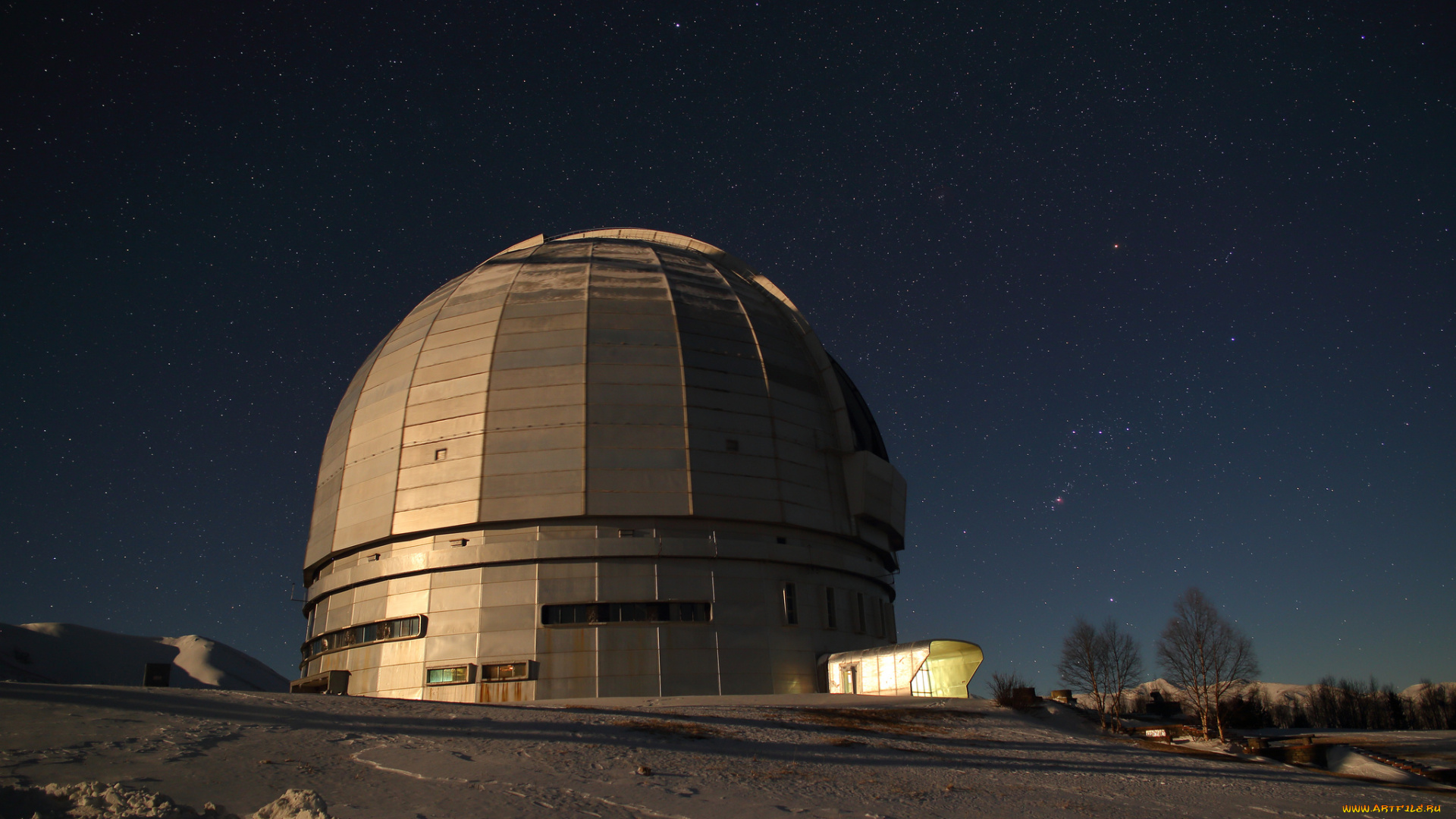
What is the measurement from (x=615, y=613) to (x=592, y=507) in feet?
11.4

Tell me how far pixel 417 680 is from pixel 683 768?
19920mm

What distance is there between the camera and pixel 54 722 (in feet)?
29.0

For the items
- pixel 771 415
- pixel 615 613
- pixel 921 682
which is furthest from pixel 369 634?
pixel 921 682

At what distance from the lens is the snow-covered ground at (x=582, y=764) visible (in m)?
7.80

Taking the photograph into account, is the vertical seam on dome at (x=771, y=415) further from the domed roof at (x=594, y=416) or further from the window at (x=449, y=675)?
the window at (x=449, y=675)

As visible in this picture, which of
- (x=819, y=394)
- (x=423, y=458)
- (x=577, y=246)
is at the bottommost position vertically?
(x=423, y=458)

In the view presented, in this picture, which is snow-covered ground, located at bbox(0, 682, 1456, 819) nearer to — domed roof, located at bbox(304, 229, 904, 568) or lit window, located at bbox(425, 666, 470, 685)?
lit window, located at bbox(425, 666, 470, 685)

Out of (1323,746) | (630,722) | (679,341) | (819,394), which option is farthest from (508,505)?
(1323,746)

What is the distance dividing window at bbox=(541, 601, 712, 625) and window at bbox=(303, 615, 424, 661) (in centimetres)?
455

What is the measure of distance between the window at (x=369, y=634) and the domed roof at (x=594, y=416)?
289cm

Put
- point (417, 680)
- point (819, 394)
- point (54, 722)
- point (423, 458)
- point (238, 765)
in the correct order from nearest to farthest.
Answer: point (238, 765) → point (54, 722) → point (417, 680) → point (423, 458) → point (819, 394)

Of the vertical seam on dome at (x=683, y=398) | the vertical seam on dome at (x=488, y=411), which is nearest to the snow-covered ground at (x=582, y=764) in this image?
the vertical seam on dome at (x=683, y=398)

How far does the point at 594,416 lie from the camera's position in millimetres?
29047

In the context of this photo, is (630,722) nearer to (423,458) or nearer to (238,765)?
(238,765)
